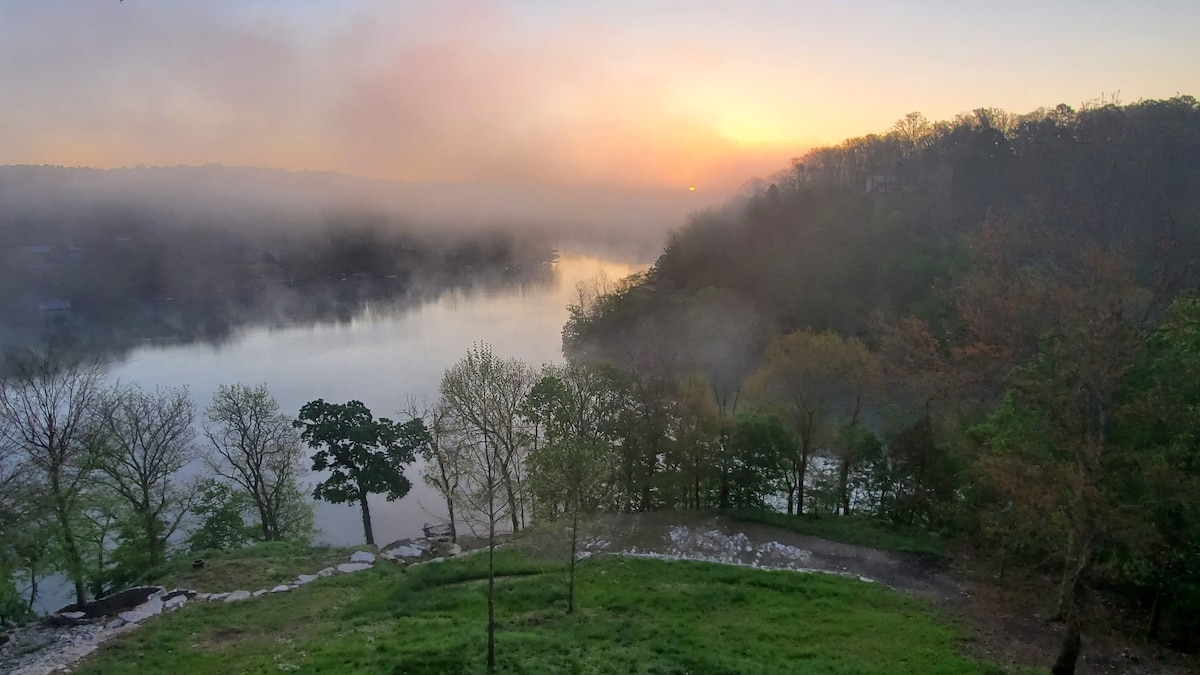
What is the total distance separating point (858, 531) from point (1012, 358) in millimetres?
8446

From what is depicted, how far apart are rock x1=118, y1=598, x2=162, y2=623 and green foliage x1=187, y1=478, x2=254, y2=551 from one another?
355 inches

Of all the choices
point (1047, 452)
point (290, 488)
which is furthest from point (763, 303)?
Answer: point (1047, 452)

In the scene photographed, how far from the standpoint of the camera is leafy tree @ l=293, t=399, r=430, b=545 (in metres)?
30.1

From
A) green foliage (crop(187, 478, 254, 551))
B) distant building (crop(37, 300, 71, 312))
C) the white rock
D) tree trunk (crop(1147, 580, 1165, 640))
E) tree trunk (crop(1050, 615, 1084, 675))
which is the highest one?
distant building (crop(37, 300, 71, 312))

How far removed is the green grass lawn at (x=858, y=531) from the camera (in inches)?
Answer: 860

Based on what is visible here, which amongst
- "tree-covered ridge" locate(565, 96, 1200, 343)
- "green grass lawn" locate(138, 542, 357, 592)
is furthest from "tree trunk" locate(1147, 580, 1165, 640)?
"green grass lawn" locate(138, 542, 357, 592)

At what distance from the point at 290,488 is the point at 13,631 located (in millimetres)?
16280

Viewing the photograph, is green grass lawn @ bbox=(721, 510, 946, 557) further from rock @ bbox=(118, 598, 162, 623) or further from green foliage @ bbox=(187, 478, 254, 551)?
green foliage @ bbox=(187, 478, 254, 551)

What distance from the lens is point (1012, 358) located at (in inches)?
744

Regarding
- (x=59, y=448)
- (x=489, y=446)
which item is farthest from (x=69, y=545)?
(x=489, y=446)

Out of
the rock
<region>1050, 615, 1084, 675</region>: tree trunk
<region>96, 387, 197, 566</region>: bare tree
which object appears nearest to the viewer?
<region>1050, 615, 1084, 675</region>: tree trunk

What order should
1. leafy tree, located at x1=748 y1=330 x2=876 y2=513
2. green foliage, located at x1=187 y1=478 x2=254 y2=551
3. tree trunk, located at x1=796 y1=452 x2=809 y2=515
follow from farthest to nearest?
leafy tree, located at x1=748 y1=330 x2=876 y2=513 → tree trunk, located at x1=796 y1=452 x2=809 y2=515 → green foliage, located at x1=187 y1=478 x2=254 y2=551

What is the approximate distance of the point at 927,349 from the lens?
2772 centimetres

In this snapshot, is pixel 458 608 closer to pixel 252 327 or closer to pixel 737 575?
pixel 737 575
